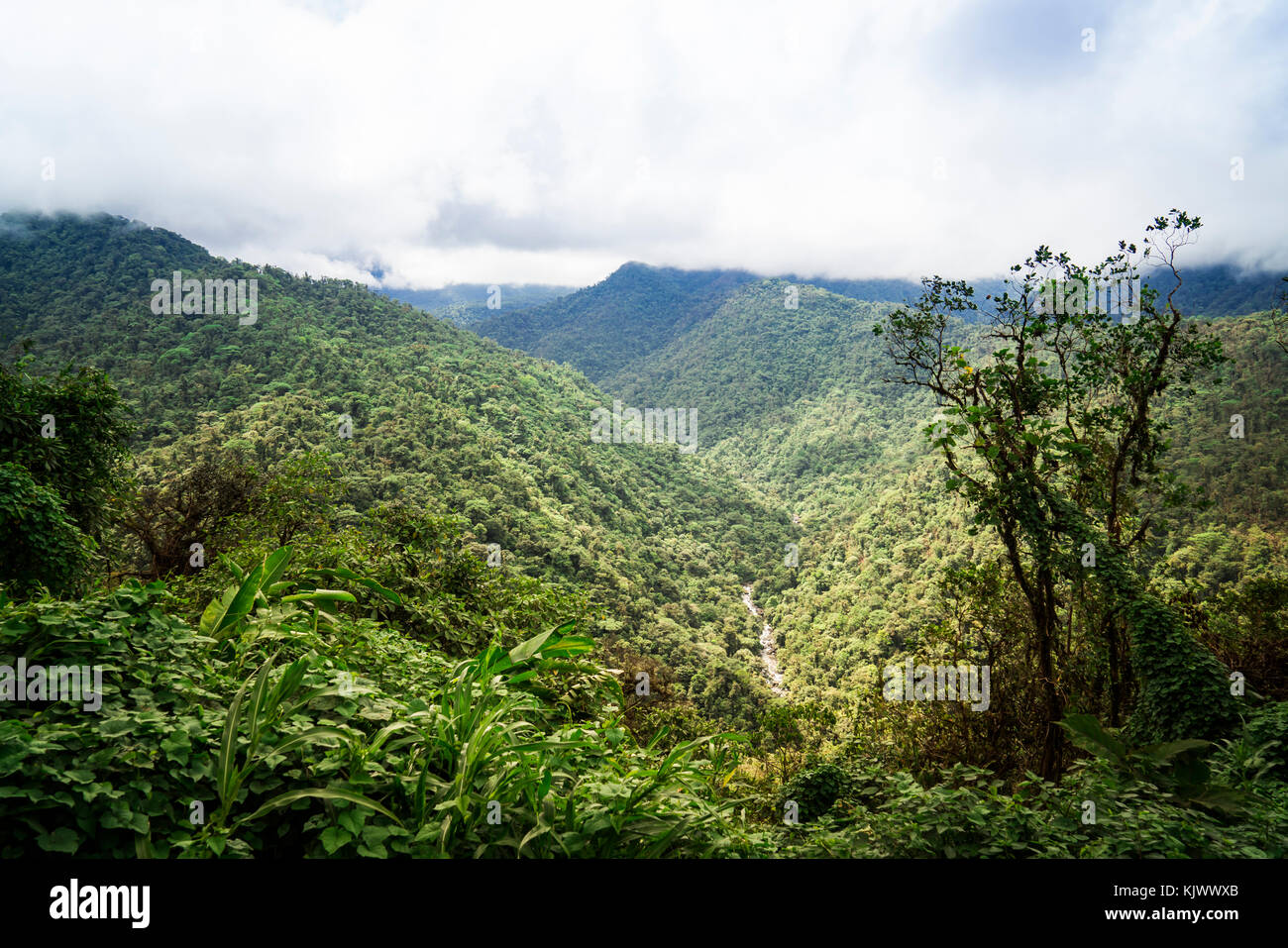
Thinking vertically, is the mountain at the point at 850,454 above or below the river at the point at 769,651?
above

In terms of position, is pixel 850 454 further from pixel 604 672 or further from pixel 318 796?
pixel 318 796

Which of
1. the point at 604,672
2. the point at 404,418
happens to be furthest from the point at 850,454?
the point at 604,672

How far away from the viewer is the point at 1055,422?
19.5 ft

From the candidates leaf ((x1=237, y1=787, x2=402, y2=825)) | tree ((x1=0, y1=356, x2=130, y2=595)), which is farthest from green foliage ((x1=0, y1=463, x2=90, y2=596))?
leaf ((x1=237, y1=787, x2=402, y2=825))

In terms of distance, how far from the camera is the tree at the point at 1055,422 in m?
5.24

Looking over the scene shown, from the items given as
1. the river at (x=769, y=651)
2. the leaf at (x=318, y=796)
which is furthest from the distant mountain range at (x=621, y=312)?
the leaf at (x=318, y=796)

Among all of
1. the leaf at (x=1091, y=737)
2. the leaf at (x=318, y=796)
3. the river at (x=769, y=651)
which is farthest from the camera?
the river at (x=769, y=651)

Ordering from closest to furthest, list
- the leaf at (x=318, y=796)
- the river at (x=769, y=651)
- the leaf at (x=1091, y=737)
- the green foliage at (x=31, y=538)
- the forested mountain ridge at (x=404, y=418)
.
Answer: the leaf at (x=318, y=796)
the leaf at (x=1091, y=737)
the green foliage at (x=31, y=538)
the forested mountain ridge at (x=404, y=418)
the river at (x=769, y=651)

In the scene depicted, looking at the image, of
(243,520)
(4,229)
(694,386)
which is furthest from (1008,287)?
(694,386)

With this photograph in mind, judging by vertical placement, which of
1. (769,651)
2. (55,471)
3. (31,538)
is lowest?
(769,651)

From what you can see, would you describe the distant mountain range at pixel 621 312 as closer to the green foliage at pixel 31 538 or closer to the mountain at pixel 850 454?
the mountain at pixel 850 454

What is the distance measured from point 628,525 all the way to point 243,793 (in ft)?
151
